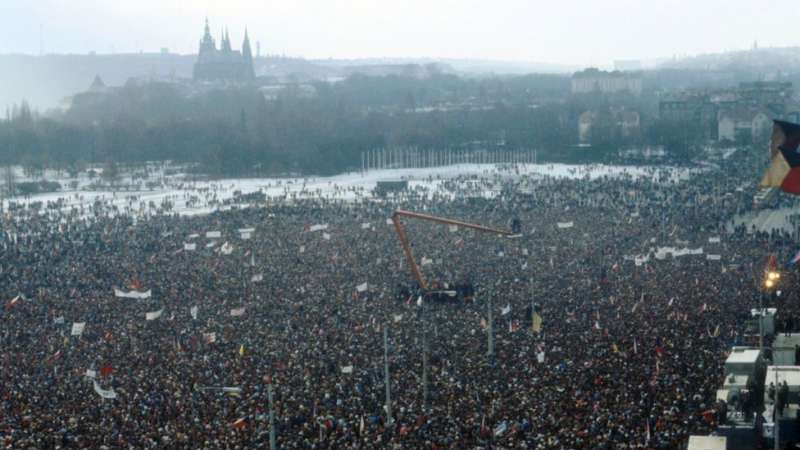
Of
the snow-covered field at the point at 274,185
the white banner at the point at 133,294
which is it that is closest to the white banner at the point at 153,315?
the white banner at the point at 133,294

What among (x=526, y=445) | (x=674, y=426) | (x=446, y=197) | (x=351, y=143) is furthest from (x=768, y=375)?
(x=351, y=143)

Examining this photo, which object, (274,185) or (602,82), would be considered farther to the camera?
(602,82)

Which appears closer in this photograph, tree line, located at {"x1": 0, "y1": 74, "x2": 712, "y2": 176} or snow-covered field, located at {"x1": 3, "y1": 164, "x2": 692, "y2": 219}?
snow-covered field, located at {"x1": 3, "y1": 164, "x2": 692, "y2": 219}

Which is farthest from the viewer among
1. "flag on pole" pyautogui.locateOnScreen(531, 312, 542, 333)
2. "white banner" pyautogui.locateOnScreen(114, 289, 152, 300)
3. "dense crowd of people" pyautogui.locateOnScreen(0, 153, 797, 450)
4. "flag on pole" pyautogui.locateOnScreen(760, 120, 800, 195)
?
"white banner" pyautogui.locateOnScreen(114, 289, 152, 300)

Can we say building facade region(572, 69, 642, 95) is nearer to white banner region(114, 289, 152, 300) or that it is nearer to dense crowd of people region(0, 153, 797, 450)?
dense crowd of people region(0, 153, 797, 450)

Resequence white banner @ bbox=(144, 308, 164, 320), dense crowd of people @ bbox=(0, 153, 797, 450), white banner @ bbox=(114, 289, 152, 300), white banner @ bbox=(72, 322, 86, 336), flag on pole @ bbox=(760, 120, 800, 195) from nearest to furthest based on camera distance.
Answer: flag on pole @ bbox=(760, 120, 800, 195) → dense crowd of people @ bbox=(0, 153, 797, 450) → white banner @ bbox=(72, 322, 86, 336) → white banner @ bbox=(144, 308, 164, 320) → white banner @ bbox=(114, 289, 152, 300)

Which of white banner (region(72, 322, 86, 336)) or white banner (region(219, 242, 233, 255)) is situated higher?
white banner (region(72, 322, 86, 336))

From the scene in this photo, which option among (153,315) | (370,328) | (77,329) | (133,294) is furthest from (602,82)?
(77,329)

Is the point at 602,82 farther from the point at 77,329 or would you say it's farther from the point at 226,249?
the point at 77,329

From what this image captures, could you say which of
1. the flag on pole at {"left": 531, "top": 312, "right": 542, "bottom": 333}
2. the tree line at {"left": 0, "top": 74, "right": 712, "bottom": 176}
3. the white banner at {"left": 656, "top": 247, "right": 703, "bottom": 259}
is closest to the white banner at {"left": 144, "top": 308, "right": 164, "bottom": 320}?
the flag on pole at {"left": 531, "top": 312, "right": 542, "bottom": 333}
